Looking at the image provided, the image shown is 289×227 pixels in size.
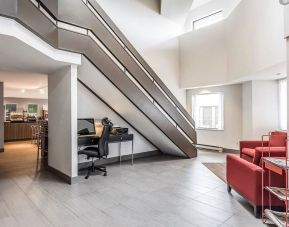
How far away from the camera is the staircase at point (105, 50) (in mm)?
2936

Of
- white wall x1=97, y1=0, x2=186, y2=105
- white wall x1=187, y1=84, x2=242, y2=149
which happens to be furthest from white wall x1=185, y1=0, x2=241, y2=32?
white wall x1=187, y1=84, x2=242, y2=149

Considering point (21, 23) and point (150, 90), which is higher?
point (21, 23)

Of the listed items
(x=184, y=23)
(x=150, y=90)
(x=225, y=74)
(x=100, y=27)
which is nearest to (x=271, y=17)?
(x=225, y=74)

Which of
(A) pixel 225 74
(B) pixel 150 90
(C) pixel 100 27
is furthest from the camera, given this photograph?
(A) pixel 225 74

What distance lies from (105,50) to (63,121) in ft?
5.76

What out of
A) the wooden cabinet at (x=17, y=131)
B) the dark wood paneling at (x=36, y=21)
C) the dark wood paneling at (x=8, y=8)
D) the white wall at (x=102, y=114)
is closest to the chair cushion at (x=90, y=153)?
the white wall at (x=102, y=114)

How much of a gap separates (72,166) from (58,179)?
1.84 feet

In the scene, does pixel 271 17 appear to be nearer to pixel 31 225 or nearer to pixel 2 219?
pixel 31 225

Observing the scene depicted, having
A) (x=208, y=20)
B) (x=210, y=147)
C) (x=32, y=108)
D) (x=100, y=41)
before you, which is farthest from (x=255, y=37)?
(x=32, y=108)

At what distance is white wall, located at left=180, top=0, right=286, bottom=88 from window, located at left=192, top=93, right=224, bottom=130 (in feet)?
2.42

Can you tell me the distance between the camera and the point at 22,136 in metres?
9.71

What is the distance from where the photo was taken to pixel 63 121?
4.16 metres

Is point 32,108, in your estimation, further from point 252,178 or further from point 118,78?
point 252,178

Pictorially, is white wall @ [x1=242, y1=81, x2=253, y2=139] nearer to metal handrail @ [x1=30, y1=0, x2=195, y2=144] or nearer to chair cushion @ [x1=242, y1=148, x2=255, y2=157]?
chair cushion @ [x1=242, y1=148, x2=255, y2=157]
